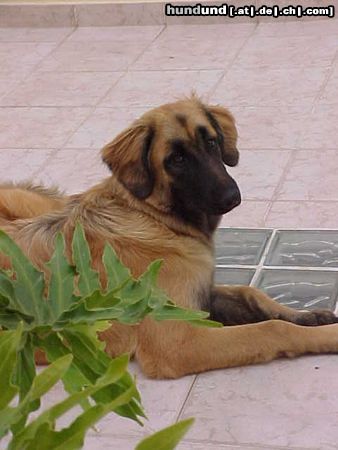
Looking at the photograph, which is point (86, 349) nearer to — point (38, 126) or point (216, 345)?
point (216, 345)

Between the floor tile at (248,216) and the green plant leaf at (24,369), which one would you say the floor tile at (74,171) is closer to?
the floor tile at (248,216)

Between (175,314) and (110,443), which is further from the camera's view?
(110,443)

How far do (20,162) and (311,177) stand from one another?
155cm

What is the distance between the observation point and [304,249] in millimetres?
4398

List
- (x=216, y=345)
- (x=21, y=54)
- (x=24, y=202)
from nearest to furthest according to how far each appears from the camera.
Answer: (x=216, y=345) < (x=24, y=202) < (x=21, y=54)

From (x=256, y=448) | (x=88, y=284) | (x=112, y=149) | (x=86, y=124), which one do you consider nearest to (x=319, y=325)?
(x=256, y=448)

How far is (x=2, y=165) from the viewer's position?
5535mm

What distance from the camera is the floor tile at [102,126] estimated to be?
574 centimetres

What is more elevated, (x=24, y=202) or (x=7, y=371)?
(x=7, y=371)

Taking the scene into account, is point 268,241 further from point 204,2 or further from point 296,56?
point 204,2

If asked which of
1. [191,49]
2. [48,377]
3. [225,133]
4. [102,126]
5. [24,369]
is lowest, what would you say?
[191,49]

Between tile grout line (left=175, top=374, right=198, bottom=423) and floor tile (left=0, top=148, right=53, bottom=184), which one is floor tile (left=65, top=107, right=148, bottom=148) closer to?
floor tile (left=0, top=148, right=53, bottom=184)

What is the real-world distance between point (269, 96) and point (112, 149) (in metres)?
2.60

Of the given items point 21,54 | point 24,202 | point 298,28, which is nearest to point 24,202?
point 24,202
